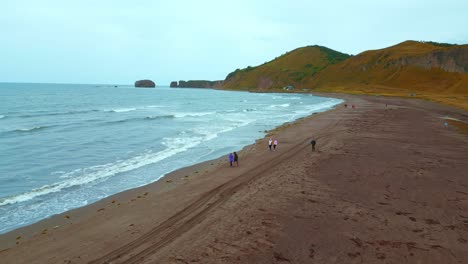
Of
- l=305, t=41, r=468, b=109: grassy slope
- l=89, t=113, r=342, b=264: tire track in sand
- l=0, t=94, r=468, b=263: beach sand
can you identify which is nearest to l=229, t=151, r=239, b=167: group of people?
l=0, t=94, r=468, b=263: beach sand

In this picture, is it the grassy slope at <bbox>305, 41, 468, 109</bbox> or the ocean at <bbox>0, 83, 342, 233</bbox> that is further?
the grassy slope at <bbox>305, 41, 468, 109</bbox>

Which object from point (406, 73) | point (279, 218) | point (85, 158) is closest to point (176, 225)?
point (279, 218)

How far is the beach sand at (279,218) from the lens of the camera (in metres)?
9.75

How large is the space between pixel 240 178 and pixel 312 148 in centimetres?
870

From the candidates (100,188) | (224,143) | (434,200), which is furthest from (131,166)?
(434,200)

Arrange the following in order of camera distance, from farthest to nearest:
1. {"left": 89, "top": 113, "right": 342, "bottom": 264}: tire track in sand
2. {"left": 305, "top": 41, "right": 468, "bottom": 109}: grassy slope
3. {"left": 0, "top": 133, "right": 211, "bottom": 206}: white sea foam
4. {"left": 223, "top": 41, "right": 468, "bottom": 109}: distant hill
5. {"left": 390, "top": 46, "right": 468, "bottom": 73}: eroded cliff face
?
{"left": 390, "top": 46, "right": 468, "bottom": 73}: eroded cliff face
{"left": 223, "top": 41, "right": 468, "bottom": 109}: distant hill
{"left": 305, "top": 41, "right": 468, "bottom": 109}: grassy slope
{"left": 0, "top": 133, "right": 211, "bottom": 206}: white sea foam
{"left": 89, "top": 113, "right": 342, "bottom": 264}: tire track in sand

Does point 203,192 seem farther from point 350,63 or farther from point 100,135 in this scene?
point 350,63

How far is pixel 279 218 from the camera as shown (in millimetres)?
12070

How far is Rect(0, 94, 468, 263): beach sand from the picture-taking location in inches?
384

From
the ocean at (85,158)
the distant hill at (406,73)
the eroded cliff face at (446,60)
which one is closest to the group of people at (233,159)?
the ocean at (85,158)

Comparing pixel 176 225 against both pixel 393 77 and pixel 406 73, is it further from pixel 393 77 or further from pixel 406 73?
pixel 393 77

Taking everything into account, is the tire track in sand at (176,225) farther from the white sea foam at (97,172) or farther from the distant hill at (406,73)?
the distant hill at (406,73)

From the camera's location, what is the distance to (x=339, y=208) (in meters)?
13.0

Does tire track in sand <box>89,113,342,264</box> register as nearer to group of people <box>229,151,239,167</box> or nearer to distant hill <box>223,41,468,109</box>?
group of people <box>229,151,239,167</box>
